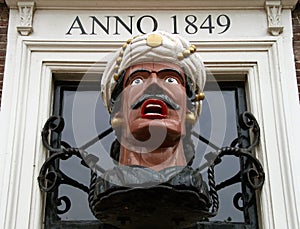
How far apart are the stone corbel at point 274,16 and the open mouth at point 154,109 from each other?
4.85 feet

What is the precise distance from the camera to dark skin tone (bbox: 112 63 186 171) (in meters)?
5.07

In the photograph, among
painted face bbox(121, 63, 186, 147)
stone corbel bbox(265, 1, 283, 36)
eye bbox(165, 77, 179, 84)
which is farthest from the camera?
stone corbel bbox(265, 1, 283, 36)

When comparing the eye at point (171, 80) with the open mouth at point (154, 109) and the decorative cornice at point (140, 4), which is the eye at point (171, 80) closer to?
the open mouth at point (154, 109)

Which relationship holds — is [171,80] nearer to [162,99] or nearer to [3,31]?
[162,99]

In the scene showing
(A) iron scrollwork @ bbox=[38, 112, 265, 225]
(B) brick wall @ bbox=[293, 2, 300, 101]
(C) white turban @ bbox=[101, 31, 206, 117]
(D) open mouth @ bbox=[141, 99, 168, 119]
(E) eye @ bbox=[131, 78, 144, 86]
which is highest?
(B) brick wall @ bbox=[293, 2, 300, 101]

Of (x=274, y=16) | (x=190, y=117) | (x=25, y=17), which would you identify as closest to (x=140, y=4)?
(x=25, y=17)

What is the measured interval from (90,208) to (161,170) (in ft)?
2.08

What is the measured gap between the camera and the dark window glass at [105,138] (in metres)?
5.46

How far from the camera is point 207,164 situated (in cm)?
562

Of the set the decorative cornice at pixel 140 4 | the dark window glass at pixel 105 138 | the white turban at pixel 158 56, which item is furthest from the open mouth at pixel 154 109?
the decorative cornice at pixel 140 4

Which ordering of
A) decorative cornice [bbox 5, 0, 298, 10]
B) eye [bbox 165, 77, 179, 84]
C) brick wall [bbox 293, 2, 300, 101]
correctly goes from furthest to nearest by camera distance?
decorative cornice [bbox 5, 0, 298, 10], brick wall [bbox 293, 2, 300, 101], eye [bbox 165, 77, 179, 84]

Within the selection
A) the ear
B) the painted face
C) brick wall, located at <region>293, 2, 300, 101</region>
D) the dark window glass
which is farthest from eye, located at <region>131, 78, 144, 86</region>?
brick wall, located at <region>293, 2, 300, 101</region>

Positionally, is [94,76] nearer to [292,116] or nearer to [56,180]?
[56,180]

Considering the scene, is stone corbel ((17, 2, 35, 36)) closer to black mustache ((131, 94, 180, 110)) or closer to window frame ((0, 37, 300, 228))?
window frame ((0, 37, 300, 228))
